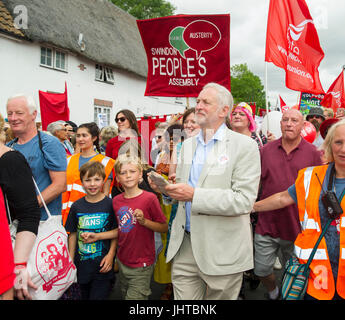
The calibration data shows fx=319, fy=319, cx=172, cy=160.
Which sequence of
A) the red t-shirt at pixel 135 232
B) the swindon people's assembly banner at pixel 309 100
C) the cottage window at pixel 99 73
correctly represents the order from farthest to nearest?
1. the cottage window at pixel 99 73
2. the swindon people's assembly banner at pixel 309 100
3. the red t-shirt at pixel 135 232

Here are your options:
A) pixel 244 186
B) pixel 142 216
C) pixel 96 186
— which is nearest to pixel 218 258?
pixel 244 186

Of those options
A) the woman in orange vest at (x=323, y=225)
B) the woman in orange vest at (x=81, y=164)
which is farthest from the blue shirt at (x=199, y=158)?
the woman in orange vest at (x=81, y=164)

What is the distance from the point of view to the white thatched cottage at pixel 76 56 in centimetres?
1133

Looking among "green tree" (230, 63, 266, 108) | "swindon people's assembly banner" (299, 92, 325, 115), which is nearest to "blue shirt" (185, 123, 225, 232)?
"swindon people's assembly banner" (299, 92, 325, 115)

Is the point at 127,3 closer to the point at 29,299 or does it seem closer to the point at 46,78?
the point at 46,78

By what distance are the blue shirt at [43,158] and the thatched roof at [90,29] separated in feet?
34.9

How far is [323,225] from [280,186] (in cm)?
143

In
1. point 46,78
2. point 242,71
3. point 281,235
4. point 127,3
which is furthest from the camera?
point 242,71

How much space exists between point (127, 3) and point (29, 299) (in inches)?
1215

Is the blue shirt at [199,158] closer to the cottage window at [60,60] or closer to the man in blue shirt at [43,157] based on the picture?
the man in blue shirt at [43,157]

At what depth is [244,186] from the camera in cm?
204

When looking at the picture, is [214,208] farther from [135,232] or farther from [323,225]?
[135,232]

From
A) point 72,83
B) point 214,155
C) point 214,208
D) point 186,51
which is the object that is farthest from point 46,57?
point 214,208

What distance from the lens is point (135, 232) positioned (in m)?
2.88
